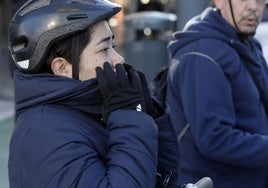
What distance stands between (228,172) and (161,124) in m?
1.02

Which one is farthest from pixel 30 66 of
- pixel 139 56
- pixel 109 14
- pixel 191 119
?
pixel 139 56

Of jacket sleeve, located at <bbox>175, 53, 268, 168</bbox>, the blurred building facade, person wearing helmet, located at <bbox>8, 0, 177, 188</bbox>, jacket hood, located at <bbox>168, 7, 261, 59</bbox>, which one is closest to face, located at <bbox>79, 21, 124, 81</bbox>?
person wearing helmet, located at <bbox>8, 0, 177, 188</bbox>

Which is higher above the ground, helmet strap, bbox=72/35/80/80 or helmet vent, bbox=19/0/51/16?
helmet vent, bbox=19/0/51/16

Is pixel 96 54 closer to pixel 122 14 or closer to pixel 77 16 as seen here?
pixel 77 16

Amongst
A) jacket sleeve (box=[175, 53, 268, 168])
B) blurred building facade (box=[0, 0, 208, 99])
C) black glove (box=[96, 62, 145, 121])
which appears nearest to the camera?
black glove (box=[96, 62, 145, 121])

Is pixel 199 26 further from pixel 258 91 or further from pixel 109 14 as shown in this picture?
pixel 109 14

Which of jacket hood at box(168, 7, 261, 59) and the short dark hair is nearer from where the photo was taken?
the short dark hair

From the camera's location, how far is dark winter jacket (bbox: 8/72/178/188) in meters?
1.85

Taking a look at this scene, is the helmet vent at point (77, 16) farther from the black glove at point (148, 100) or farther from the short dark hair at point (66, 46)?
the black glove at point (148, 100)

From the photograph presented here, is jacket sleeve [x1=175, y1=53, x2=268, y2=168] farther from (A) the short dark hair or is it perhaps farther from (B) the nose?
(A) the short dark hair

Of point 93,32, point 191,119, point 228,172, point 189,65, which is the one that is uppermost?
point 93,32

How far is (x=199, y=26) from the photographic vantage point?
3148 mm

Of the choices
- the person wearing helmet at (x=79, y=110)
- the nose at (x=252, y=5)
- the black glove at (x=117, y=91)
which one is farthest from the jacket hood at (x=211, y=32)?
the black glove at (x=117, y=91)

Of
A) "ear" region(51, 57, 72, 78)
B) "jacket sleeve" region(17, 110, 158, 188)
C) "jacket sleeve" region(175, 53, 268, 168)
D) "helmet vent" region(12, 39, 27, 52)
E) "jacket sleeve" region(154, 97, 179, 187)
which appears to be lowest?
"jacket sleeve" region(175, 53, 268, 168)
